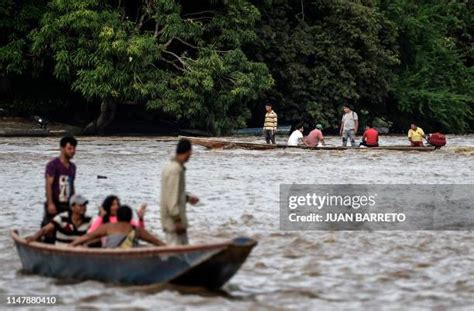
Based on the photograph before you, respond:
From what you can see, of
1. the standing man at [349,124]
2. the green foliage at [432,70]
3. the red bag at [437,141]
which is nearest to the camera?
the standing man at [349,124]

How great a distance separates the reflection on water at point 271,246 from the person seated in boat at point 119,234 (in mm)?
430

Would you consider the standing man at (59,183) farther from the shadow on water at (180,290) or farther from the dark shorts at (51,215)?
the shadow on water at (180,290)

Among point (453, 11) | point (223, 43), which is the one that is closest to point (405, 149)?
point (223, 43)

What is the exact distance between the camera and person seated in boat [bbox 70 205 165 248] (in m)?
9.78

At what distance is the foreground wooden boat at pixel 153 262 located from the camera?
880 centimetres

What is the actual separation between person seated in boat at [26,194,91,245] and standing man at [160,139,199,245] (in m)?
1.33

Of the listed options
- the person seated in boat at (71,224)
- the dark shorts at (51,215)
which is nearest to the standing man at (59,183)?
the dark shorts at (51,215)

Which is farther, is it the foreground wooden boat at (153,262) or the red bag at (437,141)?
the red bag at (437,141)

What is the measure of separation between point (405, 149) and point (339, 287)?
20.9m

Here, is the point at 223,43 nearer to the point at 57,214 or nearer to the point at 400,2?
the point at 400,2

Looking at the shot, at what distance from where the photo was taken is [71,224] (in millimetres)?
10461

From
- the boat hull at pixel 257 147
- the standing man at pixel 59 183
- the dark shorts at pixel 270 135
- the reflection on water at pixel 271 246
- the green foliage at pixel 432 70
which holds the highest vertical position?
the green foliage at pixel 432 70

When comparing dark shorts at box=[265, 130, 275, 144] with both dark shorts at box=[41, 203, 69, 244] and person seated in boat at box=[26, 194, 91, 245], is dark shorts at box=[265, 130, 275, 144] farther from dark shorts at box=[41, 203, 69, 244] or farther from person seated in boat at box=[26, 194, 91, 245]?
person seated in boat at box=[26, 194, 91, 245]

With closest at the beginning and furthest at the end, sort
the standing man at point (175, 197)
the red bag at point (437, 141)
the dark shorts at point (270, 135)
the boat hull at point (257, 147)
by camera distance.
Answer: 1. the standing man at point (175, 197)
2. the boat hull at point (257, 147)
3. the red bag at point (437, 141)
4. the dark shorts at point (270, 135)
